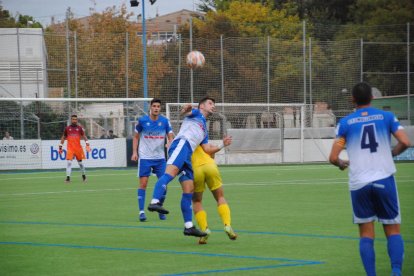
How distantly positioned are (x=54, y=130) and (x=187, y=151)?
2857cm

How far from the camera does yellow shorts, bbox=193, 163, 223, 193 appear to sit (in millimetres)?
12672

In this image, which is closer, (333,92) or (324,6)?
(333,92)

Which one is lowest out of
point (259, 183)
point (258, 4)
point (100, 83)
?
point (259, 183)

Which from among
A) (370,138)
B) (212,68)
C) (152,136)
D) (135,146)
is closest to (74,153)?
(135,146)

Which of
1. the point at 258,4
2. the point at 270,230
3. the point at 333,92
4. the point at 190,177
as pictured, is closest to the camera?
the point at 190,177

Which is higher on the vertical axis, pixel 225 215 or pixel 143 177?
pixel 143 177

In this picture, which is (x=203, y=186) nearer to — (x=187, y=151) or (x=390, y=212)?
(x=187, y=151)

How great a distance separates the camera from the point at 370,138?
8.77 meters

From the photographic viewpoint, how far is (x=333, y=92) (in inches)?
1874

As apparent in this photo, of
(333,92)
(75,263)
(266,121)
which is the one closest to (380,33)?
(333,92)

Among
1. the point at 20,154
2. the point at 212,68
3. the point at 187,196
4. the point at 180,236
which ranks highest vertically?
the point at 212,68

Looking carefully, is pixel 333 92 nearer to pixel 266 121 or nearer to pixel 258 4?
pixel 266 121

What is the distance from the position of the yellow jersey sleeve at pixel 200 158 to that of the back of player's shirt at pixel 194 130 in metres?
0.09

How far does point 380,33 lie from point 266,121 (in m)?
10.6
